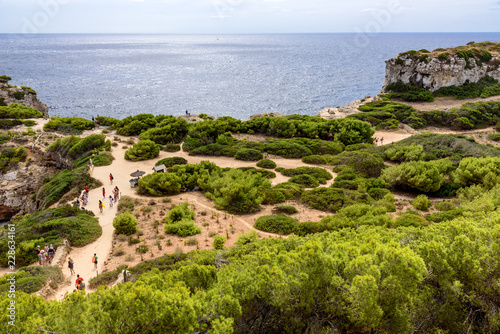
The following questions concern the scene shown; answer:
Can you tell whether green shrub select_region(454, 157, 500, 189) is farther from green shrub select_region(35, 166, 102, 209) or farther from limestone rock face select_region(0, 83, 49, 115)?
limestone rock face select_region(0, 83, 49, 115)

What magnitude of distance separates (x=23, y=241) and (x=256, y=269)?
49.0ft

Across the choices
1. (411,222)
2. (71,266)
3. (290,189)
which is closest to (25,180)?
(71,266)

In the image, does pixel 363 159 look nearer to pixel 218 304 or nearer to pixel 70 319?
pixel 218 304

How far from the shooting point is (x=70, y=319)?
283 inches

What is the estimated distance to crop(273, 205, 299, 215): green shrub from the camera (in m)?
22.0

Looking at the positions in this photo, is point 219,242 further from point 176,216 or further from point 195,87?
point 195,87

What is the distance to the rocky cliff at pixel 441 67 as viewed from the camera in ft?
205

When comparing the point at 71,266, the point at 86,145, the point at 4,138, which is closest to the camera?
the point at 71,266

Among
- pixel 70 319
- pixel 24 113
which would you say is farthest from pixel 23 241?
pixel 24 113

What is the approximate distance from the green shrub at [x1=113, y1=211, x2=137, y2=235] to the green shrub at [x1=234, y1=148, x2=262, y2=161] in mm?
15166

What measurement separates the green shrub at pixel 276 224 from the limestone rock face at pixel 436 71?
5641 centimetres

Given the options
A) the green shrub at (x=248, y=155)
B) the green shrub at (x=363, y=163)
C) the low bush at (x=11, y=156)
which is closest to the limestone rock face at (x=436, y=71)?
the green shrub at (x=363, y=163)

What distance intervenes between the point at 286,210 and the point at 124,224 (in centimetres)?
1022

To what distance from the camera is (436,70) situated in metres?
62.0
